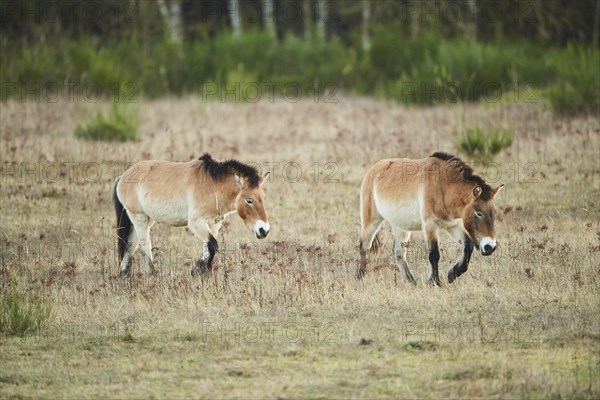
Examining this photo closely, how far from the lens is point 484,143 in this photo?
54.7ft

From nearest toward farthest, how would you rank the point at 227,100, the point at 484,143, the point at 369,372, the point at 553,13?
the point at 369,372
the point at 484,143
the point at 227,100
the point at 553,13

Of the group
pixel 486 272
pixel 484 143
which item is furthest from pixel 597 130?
pixel 486 272

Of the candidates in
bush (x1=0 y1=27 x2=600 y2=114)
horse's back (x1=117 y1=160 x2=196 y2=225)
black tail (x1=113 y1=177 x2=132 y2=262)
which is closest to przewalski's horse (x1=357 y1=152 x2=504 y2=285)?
horse's back (x1=117 y1=160 x2=196 y2=225)

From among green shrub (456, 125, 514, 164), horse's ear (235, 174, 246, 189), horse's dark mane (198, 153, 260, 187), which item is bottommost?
green shrub (456, 125, 514, 164)

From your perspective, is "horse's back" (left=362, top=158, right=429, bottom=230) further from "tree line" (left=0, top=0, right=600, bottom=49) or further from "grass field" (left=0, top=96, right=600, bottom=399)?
"tree line" (left=0, top=0, right=600, bottom=49)

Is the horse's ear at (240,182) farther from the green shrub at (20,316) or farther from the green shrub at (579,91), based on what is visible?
the green shrub at (579,91)

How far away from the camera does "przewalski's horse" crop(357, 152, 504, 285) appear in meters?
9.68

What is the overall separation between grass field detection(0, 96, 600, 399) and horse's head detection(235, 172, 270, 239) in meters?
0.64

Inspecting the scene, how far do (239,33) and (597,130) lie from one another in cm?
1524

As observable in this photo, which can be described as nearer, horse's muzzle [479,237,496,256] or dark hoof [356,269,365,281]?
horse's muzzle [479,237,496,256]

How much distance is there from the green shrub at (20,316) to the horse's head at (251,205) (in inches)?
90.3

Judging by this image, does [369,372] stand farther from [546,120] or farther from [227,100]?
[227,100]

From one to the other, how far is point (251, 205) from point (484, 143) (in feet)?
24.5

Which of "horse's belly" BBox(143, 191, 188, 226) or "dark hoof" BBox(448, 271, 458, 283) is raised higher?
"horse's belly" BBox(143, 191, 188, 226)
